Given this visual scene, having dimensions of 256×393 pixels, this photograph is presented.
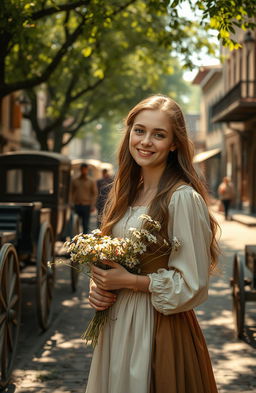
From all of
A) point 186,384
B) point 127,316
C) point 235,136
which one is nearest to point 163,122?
point 127,316

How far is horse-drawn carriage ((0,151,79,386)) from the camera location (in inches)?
204

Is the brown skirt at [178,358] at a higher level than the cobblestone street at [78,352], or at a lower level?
higher

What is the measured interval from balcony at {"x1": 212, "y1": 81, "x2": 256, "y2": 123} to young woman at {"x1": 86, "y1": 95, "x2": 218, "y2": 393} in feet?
73.5

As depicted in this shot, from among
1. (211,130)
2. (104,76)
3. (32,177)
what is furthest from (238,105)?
(211,130)

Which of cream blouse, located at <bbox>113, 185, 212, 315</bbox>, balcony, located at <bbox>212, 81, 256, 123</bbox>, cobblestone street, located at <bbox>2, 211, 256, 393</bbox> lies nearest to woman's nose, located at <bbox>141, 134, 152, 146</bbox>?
cream blouse, located at <bbox>113, 185, 212, 315</bbox>

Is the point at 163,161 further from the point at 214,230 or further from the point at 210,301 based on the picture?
the point at 210,301

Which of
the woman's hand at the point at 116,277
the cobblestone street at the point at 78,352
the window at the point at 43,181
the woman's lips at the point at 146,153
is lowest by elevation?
the cobblestone street at the point at 78,352

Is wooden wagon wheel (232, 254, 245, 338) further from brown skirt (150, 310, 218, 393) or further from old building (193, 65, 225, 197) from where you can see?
old building (193, 65, 225, 197)

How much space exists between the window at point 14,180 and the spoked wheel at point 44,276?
245cm

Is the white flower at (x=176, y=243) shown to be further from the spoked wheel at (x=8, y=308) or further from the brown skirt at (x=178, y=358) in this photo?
the spoked wheel at (x=8, y=308)

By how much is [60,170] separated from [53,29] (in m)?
14.0

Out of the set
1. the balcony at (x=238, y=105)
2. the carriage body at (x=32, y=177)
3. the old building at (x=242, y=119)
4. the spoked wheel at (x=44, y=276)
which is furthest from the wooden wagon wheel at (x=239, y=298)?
the balcony at (x=238, y=105)

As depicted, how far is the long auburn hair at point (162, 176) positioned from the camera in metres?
2.72

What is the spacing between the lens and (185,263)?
2.55m
